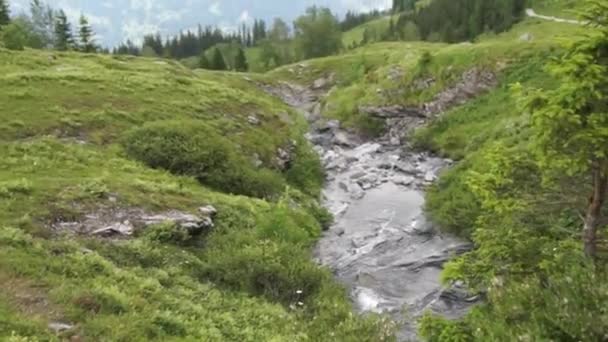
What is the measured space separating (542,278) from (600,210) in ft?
5.22

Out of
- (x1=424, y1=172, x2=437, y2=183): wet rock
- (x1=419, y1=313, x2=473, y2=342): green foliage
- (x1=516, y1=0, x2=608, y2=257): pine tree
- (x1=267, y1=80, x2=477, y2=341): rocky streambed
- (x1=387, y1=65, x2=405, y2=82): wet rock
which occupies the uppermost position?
(x1=516, y1=0, x2=608, y2=257): pine tree

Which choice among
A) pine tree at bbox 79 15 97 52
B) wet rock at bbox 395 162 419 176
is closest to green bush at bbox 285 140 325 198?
wet rock at bbox 395 162 419 176

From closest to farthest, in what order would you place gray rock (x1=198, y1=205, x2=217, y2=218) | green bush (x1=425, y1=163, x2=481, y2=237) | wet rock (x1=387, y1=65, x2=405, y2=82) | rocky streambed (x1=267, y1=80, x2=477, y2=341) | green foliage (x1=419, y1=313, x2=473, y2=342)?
green foliage (x1=419, y1=313, x2=473, y2=342), rocky streambed (x1=267, y1=80, x2=477, y2=341), gray rock (x1=198, y1=205, x2=217, y2=218), green bush (x1=425, y1=163, x2=481, y2=237), wet rock (x1=387, y1=65, x2=405, y2=82)

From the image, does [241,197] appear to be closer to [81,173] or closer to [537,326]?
[81,173]

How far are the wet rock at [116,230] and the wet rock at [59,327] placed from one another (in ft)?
21.4

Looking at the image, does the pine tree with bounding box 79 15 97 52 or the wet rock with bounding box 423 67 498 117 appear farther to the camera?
the pine tree with bounding box 79 15 97 52

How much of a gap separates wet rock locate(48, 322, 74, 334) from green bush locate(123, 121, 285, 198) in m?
15.0

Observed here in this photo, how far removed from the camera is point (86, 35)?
84625 millimetres

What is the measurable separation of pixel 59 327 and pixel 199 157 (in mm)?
16352

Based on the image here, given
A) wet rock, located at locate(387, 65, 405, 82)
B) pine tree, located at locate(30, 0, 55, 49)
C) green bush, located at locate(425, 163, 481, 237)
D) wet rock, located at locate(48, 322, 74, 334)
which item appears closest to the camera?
wet rock, located at locate(48, 322, 74, 334)

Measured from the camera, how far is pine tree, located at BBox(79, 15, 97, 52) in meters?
83.6

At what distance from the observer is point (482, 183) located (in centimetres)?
1177

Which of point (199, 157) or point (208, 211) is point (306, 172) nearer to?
point (199, 157)

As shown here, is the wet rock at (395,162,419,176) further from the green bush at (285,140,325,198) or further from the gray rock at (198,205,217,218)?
the gray rock at (198,205,217,218)
